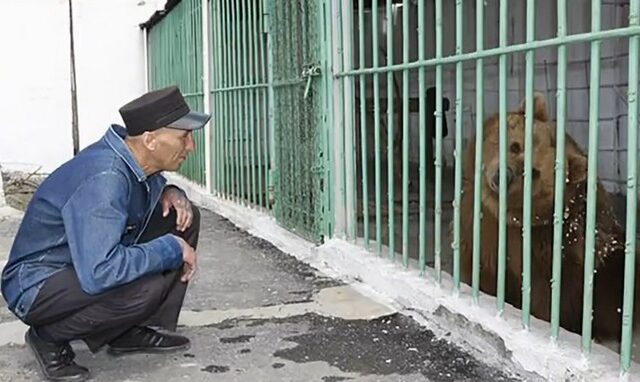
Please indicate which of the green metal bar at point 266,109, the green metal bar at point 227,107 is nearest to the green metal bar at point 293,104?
the green metal bar at point 266,109

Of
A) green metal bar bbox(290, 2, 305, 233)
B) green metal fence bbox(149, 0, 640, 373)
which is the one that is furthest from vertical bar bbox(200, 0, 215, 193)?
green metal bar bbox(290, 2, 305, 233)

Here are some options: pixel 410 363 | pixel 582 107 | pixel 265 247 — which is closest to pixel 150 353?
pixel 410 363

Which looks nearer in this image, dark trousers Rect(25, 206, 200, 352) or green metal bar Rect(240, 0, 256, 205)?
dark trousers Rect(25, 206, 200, 352)

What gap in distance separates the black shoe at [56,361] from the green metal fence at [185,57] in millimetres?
5121

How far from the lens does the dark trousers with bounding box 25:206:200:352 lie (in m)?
3.11

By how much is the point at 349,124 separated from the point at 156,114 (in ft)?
6.59

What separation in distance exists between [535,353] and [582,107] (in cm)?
445

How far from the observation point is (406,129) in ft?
13.9

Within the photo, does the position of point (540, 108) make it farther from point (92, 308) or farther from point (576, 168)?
point (92, 308)

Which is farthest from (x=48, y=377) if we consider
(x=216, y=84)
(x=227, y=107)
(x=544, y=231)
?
(x=216, y=84)

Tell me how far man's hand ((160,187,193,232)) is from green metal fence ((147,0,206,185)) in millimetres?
4709

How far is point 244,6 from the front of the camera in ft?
22.4

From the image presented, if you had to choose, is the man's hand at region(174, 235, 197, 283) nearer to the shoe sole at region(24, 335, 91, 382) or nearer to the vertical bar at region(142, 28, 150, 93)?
the shoe sole at region(24, 335, 91, 382)

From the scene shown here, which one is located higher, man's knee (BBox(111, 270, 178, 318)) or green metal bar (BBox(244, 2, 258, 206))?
green metal bar (BBox(244, 2, 258, 206))
